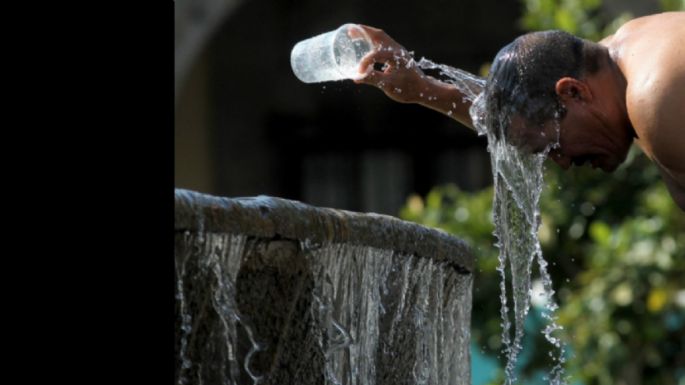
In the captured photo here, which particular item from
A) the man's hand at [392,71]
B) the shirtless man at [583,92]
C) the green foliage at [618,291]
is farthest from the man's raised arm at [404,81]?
the green foliage at [618,291]

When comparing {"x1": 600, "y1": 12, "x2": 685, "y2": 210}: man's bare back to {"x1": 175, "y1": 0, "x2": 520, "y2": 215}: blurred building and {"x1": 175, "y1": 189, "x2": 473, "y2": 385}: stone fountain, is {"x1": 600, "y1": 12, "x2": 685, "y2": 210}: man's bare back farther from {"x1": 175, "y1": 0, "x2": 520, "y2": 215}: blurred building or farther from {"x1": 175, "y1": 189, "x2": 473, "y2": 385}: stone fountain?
{"x1": 175, "y1": 0, "x2": 520, "y2": 215}: blurred building

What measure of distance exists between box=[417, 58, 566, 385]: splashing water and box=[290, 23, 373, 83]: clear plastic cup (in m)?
0.15

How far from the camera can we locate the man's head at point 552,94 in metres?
3.08

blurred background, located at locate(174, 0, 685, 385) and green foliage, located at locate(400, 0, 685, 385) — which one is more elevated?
blurred background, located at locate(174, 0, 685, 385)

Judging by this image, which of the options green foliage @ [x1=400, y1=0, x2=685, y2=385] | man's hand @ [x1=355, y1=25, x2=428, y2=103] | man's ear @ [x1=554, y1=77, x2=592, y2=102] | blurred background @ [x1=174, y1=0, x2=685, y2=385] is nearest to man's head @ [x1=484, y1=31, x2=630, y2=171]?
man's ear @ [x1=554, y1=77, x2=592, y2=102]

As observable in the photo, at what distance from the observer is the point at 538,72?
10.1ft

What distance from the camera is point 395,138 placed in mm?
11961

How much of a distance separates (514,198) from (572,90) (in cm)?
51

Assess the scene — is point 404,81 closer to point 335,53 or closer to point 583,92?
point 335,53

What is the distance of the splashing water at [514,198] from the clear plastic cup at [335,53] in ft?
0.49

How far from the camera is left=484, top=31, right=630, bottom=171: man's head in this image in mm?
3084

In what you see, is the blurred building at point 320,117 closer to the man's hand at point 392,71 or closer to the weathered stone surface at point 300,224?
the man's hand at point 392,71

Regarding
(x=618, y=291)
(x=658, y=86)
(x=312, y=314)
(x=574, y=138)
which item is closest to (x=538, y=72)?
(x=574, y=138)

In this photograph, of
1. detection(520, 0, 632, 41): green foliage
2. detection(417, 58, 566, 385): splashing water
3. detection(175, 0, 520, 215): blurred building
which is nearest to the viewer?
detection(417, 58, 566, 385): splashing water
